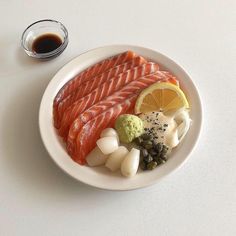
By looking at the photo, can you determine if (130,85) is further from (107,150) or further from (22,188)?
(22,188)

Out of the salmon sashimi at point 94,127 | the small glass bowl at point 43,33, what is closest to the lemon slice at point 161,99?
the salmon sashimi at point 94,127

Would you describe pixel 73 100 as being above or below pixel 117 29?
below

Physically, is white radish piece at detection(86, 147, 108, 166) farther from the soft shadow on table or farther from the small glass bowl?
the small glass bowl

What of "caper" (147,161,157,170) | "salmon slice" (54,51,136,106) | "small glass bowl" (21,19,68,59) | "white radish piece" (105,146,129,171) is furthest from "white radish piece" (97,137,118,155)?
"small glass bowl" (21,19,68,59)

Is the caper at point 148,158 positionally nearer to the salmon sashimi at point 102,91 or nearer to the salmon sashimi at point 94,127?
the salmon sashimi at point 94,127

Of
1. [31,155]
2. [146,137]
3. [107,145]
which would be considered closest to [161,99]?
[146,137]

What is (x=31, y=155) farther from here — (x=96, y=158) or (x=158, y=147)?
(x=158, y=147)

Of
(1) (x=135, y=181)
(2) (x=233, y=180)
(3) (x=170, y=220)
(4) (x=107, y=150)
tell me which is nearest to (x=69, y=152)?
(4) (x=107, y=150)

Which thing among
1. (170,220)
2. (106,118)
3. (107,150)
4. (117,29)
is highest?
(117,29)

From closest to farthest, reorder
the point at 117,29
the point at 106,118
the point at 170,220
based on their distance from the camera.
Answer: the point at 170,220 → the point at 106,118 → the point at 117,29
